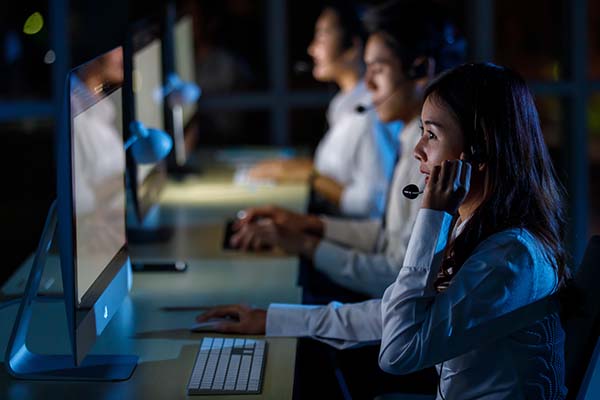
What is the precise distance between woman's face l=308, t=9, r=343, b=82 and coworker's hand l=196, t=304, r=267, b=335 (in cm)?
172

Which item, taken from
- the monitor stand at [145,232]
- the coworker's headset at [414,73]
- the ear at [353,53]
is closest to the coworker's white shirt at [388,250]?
the coworker's headset at [414,73]

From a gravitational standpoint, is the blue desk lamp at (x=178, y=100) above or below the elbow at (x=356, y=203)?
above

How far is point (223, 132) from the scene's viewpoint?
4.67 metres

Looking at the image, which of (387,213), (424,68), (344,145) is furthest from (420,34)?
(344,145)

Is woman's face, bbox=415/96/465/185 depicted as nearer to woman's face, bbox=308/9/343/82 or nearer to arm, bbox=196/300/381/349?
arm, bbox=196/300/381/349

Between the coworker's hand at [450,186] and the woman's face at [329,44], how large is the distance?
1978mm

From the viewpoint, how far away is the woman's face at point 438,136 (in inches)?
60.2

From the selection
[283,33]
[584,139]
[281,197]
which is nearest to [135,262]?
[281,197]

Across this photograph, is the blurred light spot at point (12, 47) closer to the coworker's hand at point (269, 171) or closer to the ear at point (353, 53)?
the coworker's hand at point (269, 171)

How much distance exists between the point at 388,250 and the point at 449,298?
3.22 feet

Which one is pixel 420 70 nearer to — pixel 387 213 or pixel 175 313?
pixel 387 213

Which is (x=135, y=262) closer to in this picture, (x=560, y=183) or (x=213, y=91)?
(x=560, y=183)

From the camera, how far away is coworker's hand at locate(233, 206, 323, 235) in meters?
2.68

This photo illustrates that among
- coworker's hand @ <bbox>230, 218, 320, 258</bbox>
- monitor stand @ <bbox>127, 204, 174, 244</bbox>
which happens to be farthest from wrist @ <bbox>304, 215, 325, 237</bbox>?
monitor stand @ <bbox>127, 204, 174, 244</bbox>
